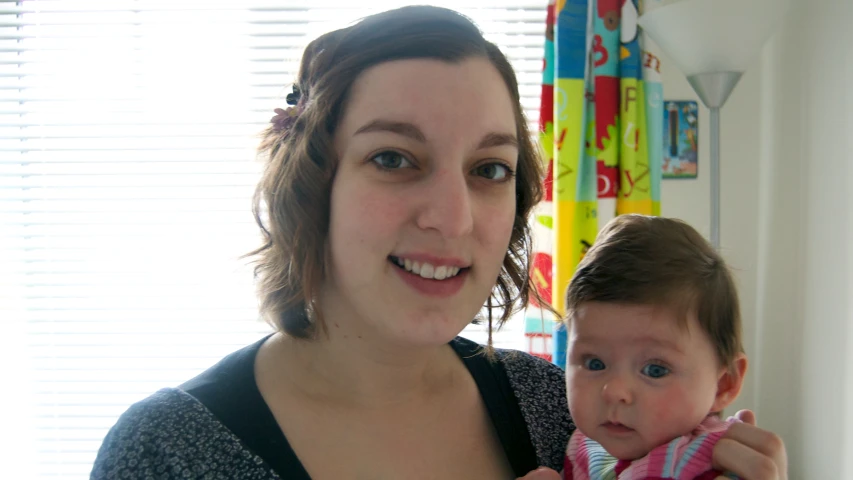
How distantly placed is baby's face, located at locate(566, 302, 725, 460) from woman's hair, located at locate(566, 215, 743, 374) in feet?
0.06

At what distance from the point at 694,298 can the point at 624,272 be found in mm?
101

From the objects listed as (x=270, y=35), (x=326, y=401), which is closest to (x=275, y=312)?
(x=326, y=401)

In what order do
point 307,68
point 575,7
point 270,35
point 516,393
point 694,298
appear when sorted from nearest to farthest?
point 694,298 → point 307,68 → point 516,393 → point 575,7 → point 270,35

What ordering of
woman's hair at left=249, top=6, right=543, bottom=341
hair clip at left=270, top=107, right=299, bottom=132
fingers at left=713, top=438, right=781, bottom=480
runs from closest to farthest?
fingers at left=713, top=438, right=781, bottom=480 < woman's hair at left=249, top=6, right=543, bottom=341 < hair clip at left=270, top=107, right=299, bottom=132

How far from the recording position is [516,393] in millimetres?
1222

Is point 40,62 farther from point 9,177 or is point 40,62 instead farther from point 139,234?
point 139,234

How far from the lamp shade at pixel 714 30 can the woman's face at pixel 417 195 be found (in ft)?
4.51

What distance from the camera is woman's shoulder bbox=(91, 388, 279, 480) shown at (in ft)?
3.05

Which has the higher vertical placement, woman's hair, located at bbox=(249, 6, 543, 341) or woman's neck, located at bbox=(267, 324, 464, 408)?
woman's hair, located at bbox=(249, 6, 543, 341)

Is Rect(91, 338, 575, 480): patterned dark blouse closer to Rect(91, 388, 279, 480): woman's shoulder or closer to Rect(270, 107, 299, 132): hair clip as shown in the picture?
Rect(91, 388, 279, 480): woman's shoulder

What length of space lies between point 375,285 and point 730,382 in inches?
21.3

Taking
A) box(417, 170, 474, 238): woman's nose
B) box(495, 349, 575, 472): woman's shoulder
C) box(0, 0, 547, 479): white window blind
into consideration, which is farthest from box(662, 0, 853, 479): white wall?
box(417, 170, 474, 238): woman's nose

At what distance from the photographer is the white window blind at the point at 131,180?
3.03 m

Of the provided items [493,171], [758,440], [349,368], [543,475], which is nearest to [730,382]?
[758,440]
